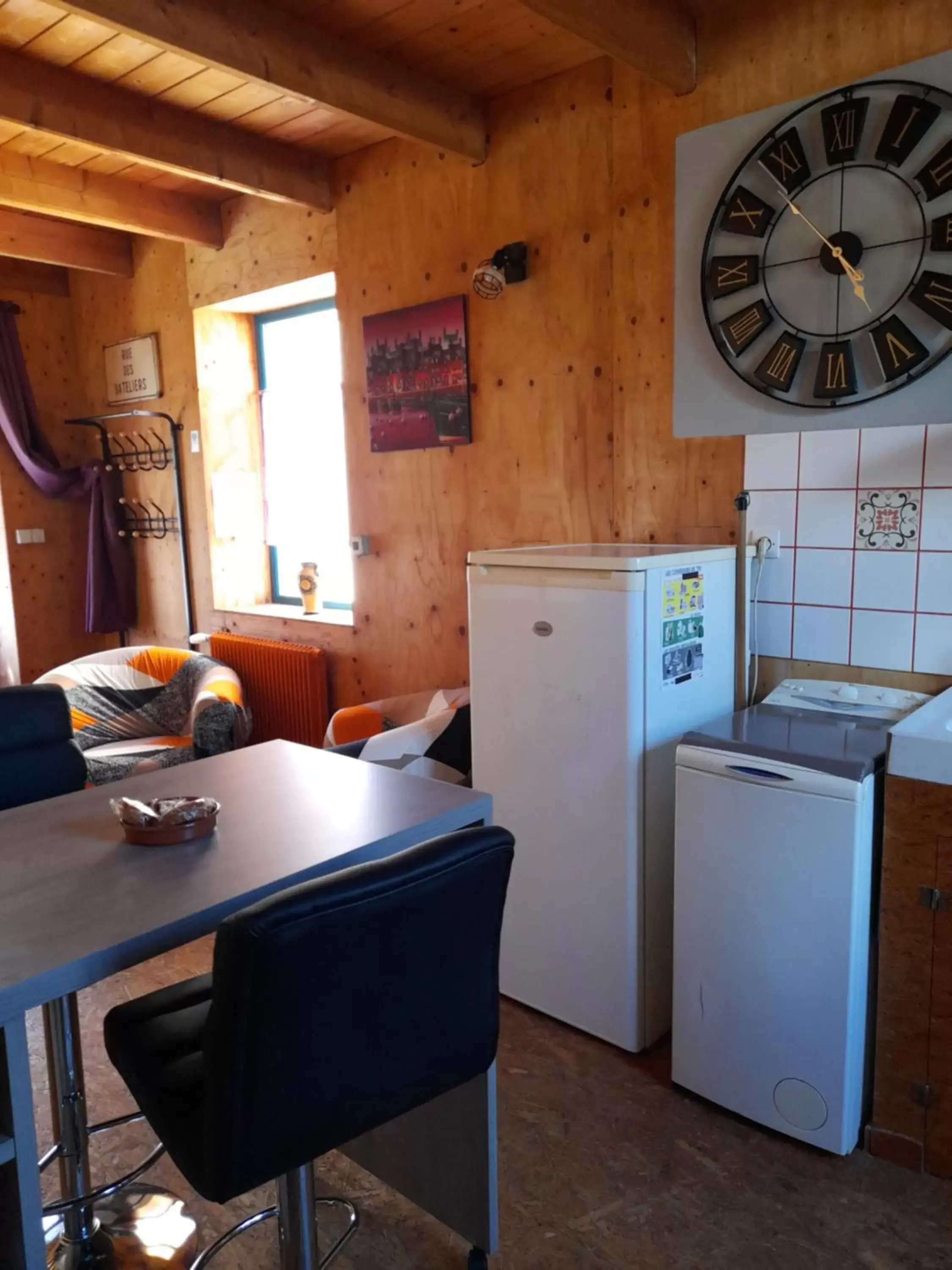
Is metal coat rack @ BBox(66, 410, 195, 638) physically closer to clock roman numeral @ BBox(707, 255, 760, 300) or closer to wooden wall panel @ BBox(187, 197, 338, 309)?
wooden wall panel @ BBox(187, 197, 338, 309)

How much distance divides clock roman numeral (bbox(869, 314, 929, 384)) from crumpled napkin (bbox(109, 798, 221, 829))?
188cm

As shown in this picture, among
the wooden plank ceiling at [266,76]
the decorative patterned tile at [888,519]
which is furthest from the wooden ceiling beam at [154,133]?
the decorative patterned tile at [888,519]

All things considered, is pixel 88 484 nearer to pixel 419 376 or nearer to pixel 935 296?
pixel 419 376

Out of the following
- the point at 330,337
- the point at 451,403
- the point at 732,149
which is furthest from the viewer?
the point at 330,337

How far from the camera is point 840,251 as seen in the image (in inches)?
92.4

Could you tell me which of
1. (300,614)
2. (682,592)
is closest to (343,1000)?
(682,592)

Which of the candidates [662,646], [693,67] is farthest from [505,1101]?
[693,67]

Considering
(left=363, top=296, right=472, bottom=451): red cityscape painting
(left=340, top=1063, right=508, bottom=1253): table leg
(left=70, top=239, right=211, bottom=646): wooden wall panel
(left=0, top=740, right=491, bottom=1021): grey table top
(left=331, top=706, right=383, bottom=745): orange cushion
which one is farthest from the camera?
(left=70, top=239, right=211, bottom=646): wooden wall panel

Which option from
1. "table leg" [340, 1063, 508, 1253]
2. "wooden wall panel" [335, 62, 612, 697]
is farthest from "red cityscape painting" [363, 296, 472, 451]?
"table leg" [340, 1063, 508, 1253]

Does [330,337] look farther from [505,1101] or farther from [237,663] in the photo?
[505,1101]

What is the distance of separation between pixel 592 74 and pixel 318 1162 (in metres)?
3.07

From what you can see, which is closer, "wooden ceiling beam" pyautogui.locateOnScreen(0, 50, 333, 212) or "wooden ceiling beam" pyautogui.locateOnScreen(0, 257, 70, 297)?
"wooden ceiling beam" pyautogui.locateOnScreen(0, 50, 333, 212)

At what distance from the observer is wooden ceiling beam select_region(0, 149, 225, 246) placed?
3748mm

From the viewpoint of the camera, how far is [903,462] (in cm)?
234
